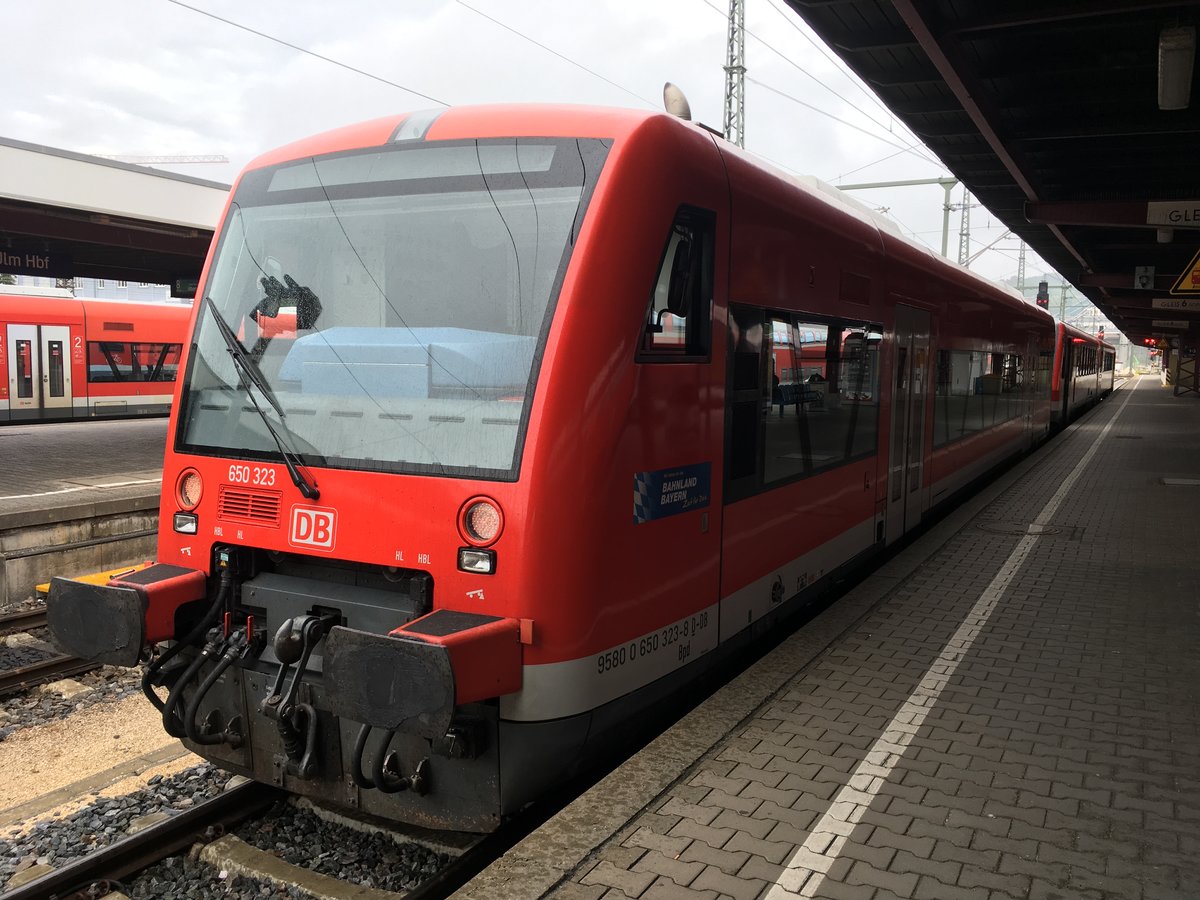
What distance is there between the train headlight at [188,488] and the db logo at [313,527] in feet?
2.02

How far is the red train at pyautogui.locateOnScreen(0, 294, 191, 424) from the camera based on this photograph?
20938 millimetres

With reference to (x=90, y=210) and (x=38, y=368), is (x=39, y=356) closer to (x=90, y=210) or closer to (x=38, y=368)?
(x=38, y=368)

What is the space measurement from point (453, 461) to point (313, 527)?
2.36 ft

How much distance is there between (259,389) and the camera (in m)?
4.21

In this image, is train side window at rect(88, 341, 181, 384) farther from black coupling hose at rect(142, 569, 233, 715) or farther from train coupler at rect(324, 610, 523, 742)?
train coupler at rect(324, 610, 523, 742)

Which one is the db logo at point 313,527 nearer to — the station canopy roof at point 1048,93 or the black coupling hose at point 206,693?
the black coupling hose at point 206,693

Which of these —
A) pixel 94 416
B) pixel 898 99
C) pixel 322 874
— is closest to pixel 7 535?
pixel 322 874

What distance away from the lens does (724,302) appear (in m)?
4.59

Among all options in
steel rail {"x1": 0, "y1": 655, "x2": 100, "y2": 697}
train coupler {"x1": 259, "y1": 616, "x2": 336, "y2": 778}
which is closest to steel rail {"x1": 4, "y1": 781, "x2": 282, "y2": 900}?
train coupler {"x1": 259, "y1": 616, "x2": 336, "y2": 778}

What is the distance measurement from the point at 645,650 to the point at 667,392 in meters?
1.10

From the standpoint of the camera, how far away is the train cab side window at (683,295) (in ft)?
13.1

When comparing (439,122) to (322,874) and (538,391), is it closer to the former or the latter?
(538,391)

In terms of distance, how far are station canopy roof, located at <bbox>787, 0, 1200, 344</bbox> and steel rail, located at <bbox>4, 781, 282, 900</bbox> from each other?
7247 millimetres

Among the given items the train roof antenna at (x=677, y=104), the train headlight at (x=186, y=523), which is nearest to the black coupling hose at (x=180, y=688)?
the train headlight at (x=186, y=523)
